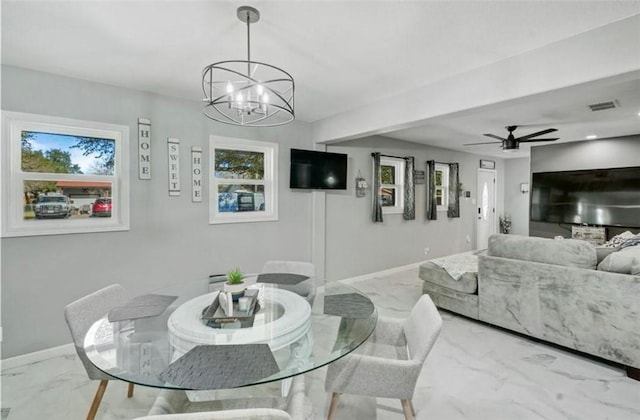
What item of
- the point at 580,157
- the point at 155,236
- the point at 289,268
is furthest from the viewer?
the point at 580,157

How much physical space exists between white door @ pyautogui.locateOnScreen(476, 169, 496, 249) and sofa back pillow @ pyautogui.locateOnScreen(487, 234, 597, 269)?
454 centimetres

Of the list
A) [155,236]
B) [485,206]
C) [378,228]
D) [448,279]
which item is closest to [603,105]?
[448,279]

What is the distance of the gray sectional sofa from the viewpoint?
2.38 meters

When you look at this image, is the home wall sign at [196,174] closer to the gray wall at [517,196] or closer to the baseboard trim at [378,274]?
the baseboard trim at [378,274]

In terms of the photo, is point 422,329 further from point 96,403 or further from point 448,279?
point 448,279

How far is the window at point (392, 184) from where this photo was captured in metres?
5.44

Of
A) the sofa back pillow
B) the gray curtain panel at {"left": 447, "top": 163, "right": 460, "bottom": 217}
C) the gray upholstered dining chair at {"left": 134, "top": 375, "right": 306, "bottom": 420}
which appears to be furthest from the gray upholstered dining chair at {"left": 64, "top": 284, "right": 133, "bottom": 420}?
the gray curtain panel at {"left": 447, "top": 163, "right": 460, "bottom": 217}

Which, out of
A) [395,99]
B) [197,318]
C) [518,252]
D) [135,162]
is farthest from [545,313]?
[135,162]

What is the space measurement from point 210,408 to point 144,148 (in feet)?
8.72

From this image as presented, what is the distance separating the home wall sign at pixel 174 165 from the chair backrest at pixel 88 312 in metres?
1.39

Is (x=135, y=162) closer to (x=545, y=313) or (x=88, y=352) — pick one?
(x=88, y=352)

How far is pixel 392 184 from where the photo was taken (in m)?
5.59

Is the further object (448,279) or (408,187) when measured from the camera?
(408,187)

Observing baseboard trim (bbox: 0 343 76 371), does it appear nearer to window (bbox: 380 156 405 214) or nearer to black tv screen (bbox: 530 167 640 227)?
window (bbox: 380 156 405 214)
